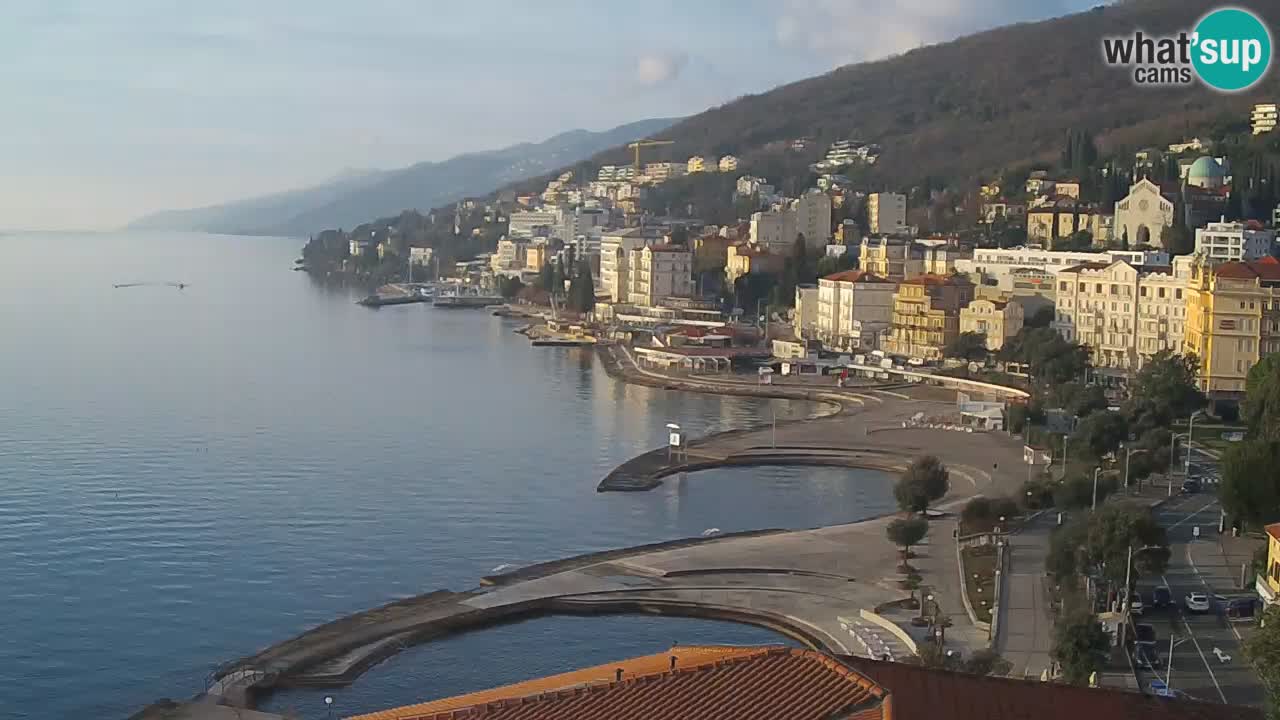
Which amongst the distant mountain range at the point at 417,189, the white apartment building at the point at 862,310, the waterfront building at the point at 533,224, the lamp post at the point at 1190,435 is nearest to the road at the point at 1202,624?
the lamp post at the point at 1190,435

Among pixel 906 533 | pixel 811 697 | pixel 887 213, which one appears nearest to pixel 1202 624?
pixel 906 533

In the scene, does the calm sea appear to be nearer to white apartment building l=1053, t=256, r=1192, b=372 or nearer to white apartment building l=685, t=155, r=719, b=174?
white apartment building l=1053, t=256, r=1192, b=372

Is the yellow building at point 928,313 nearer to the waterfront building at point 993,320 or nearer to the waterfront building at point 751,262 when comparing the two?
the waterfront building at point 993,320

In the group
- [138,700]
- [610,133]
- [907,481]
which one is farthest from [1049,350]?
[610,133]

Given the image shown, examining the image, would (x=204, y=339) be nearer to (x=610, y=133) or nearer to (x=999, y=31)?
(x=999, y=31)

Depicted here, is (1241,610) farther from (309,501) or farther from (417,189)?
(417,189)

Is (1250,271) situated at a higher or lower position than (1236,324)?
higher

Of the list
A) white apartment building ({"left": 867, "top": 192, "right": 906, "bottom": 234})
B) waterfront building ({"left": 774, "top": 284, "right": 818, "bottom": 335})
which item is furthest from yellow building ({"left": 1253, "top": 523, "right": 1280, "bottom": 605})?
white apartment building ({"left": 867, "top": 192, "right": 906, "bottom": 234})
